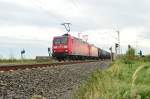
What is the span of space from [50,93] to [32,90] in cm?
58

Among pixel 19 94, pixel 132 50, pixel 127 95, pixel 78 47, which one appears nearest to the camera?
pixel 127 95

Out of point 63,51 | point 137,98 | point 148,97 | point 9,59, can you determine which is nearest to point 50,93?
point 148,97

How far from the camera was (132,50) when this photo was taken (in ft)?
101

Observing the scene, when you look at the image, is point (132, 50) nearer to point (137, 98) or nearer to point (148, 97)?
point (148, 97)

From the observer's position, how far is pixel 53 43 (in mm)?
44594

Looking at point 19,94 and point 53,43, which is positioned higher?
point 53,43

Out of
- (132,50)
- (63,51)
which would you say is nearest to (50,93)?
(132,50)

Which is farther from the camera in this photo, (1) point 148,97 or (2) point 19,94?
(2) point 19,94

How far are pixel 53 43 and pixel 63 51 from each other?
1.78 m

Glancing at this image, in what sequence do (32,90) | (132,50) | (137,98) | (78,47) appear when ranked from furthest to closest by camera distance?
1. (78,47)
2. (132,50)
3. (32,90)
4. (137,98)

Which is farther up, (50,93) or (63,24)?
(63,24)

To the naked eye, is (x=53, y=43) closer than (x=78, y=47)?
Yes

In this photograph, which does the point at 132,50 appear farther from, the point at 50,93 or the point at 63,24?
the point at 50,93

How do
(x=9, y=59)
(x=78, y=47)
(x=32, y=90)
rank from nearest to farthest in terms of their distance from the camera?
(x=32, y=90)
(x=9, y=59)
(x=78, y=47)
